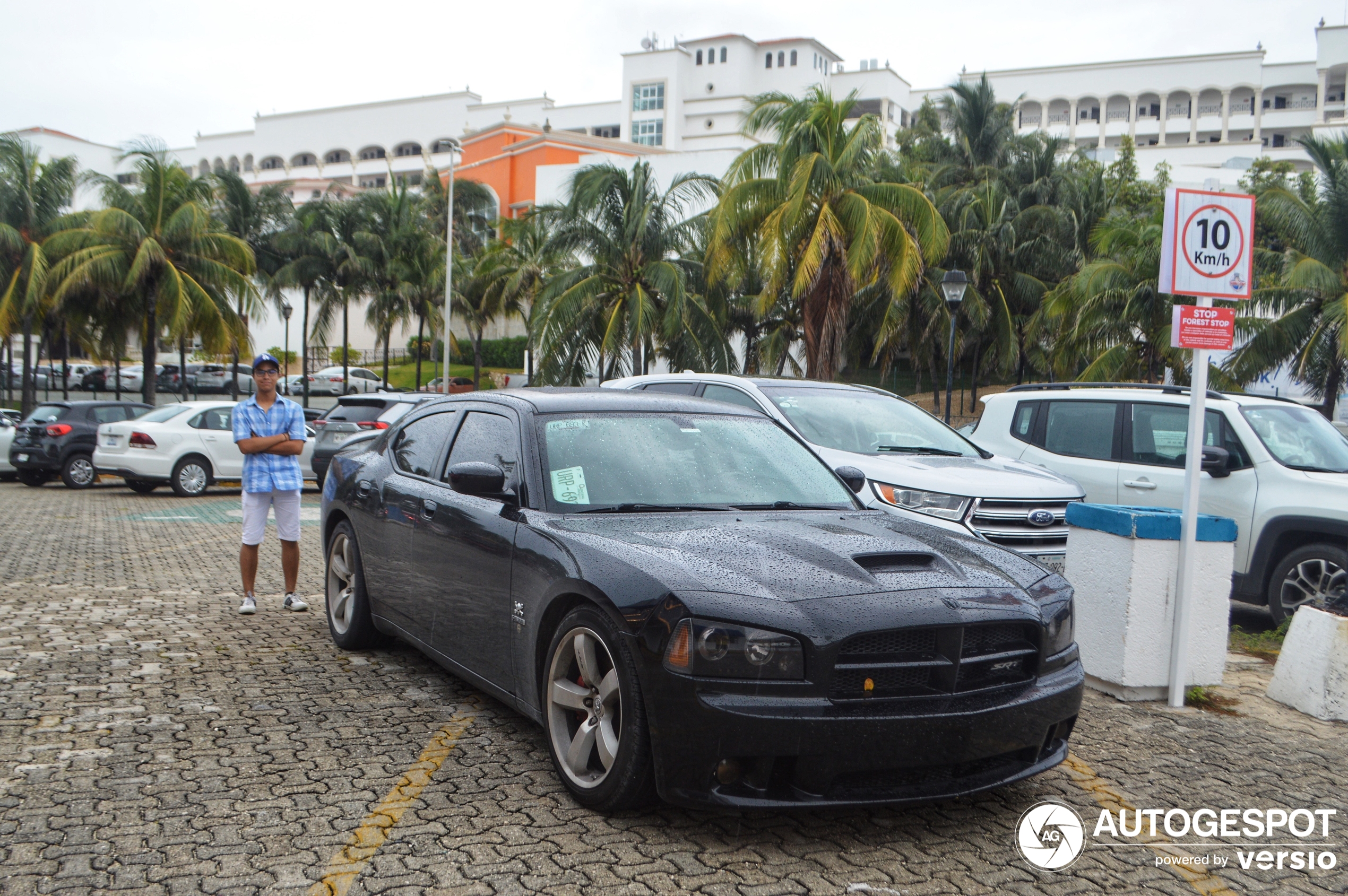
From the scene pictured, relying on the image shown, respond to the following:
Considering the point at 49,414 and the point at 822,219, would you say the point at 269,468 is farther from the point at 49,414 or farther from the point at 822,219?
the point at 822,219

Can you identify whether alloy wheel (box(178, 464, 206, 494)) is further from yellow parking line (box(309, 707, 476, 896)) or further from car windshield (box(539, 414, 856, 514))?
car windshield (box(539, 414, 856, 514))

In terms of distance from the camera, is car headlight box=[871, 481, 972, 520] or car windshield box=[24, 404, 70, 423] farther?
car windshield box=[24, 404, 70, 423]

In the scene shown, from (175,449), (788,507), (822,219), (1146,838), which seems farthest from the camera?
(822,219)

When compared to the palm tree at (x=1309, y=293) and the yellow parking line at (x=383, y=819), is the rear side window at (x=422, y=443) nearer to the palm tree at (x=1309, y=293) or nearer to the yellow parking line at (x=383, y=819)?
the yellow parking line at (x=383, y=819)

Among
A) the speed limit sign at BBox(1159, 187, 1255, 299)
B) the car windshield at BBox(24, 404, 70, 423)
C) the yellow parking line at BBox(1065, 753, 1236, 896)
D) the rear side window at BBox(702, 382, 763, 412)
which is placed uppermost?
the speed limit sign at BBox(1159, 187, 1255, 299)

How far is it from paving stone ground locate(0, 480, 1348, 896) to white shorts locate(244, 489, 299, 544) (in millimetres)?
941

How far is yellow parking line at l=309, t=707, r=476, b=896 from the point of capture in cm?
333

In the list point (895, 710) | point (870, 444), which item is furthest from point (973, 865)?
point (870, 444)

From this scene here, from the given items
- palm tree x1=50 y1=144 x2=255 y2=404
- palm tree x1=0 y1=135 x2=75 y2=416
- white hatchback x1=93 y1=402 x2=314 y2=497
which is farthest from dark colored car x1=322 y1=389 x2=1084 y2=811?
palm tree x1=0 y1=135 x2=75 y2=416

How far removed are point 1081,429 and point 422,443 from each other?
229 inches

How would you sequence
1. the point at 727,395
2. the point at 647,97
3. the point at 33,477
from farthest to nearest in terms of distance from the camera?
the point at 647,97 < the point at 33,477 < the point at 727,395

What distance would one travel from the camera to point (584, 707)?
3.90 meters

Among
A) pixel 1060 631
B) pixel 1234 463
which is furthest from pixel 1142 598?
pixel 1234 463

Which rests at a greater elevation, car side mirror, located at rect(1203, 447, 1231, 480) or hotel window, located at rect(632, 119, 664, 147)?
hotel window, located at rect(632, 119, 664, 147)
